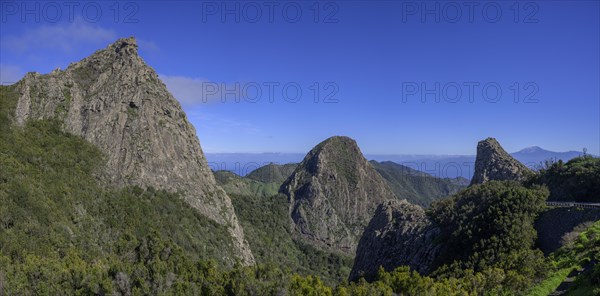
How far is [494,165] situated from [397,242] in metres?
50.8

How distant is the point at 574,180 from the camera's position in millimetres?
52844

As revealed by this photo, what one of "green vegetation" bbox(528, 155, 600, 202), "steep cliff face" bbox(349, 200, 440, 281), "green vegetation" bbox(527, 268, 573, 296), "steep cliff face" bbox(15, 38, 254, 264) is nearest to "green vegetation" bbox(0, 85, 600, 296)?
"green vegetation" bbox(527, 268, 573, 296)

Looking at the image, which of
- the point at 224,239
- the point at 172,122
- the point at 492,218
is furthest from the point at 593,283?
the point at 172,122

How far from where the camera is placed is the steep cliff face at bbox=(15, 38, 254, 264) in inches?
3469

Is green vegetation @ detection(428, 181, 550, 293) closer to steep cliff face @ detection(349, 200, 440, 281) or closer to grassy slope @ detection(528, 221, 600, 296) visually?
grassy slope @ detection(528, 221, 600, 296)

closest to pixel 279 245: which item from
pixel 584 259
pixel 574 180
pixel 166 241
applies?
pixel 574 180

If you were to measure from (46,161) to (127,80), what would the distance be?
3449 centimetres

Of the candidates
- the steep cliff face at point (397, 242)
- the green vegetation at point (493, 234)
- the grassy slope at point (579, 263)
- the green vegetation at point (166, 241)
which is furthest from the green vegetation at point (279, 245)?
the grassy slope at point (579, 263)

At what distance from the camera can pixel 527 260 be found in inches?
1240

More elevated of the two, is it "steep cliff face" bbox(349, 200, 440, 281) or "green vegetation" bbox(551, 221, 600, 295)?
"green vegetation" bbox(551, 221, 600, 295)

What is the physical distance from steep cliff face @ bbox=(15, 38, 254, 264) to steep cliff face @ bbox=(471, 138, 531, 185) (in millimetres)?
58131

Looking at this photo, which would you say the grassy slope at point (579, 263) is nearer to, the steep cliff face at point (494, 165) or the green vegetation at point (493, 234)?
the green vegetation at point (493, 234)

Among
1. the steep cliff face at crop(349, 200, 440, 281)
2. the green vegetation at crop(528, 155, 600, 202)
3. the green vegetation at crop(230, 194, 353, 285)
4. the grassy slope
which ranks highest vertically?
the green vegetation at crop(528, 155, 600, 202)

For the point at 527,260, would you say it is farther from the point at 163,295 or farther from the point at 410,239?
the point at 163,295
